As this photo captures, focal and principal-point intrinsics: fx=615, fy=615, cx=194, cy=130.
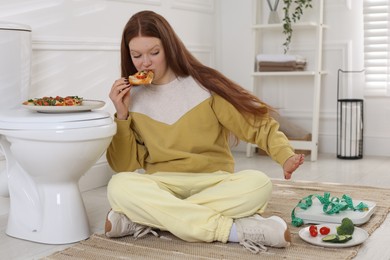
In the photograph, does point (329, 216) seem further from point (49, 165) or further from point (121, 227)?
point (49, 165)

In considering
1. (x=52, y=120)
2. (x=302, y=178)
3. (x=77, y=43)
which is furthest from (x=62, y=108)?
(x=302, y=178)

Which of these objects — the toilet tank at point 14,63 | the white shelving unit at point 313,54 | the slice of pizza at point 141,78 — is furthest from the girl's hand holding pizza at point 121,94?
the white shelving unit at point 313,54

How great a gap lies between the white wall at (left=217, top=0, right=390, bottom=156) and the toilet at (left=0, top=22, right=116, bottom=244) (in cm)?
204

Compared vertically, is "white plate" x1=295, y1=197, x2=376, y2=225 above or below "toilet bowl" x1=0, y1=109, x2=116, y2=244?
below

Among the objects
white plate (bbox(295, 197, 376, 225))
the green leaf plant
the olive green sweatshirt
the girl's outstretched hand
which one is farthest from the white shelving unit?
the girl's outstretched hand

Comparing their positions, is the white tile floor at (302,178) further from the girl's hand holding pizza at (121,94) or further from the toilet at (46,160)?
the girl's hand holding pizza at (121,94)

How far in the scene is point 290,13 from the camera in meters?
3.91

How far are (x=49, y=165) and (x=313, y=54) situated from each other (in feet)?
7.67

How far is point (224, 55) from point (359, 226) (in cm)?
224

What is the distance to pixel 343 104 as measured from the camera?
3717 mm

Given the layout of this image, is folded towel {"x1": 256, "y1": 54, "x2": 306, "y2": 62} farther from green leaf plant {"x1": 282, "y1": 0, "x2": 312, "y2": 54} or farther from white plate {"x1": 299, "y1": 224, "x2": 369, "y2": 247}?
white plate {"x1": 299, "y1": 224, "x2": 369, "y2": 247}

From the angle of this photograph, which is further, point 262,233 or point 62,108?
point 62,108

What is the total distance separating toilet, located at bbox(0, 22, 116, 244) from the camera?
6.36 feet

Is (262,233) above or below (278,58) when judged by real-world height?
below
